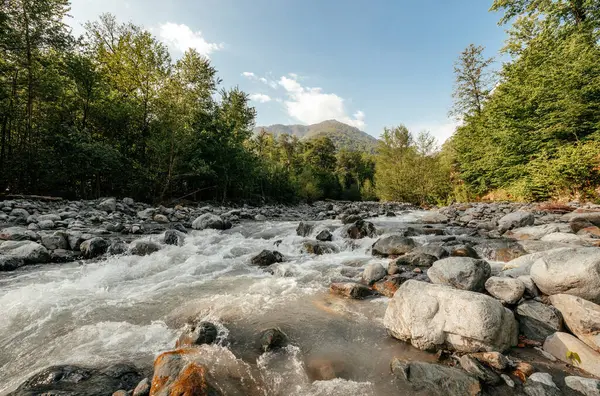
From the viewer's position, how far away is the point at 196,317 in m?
3.38

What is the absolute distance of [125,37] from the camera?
53.8 ft

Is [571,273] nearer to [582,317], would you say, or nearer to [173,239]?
[582,317]

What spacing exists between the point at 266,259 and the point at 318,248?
161cm

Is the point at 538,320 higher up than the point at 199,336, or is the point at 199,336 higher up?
the point at 538,320

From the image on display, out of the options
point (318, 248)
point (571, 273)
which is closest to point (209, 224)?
point (318, 248)

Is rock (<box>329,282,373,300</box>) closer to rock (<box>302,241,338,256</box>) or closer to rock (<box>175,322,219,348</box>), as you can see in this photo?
rock (<box>175,322,219,348</box>)

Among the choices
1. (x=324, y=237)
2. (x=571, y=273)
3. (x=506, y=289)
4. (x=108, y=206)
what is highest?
(x=108, y=206)

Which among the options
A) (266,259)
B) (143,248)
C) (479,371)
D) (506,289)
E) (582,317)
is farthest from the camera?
(143,248)

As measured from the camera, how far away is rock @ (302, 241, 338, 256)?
6.75 meters

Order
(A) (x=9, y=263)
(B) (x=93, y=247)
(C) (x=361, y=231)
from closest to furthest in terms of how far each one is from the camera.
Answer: (A) (x=9, y=263)
(B) (x=93, y=247)
(C) (x=361, y=231)

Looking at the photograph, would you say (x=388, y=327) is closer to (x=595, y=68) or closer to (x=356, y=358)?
(x=356, y=358)

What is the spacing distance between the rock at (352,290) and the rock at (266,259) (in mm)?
2054

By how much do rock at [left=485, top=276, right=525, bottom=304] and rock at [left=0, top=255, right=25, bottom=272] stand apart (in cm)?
838

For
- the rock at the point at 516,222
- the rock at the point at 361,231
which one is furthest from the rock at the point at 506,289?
the rock at the point at 516,222
